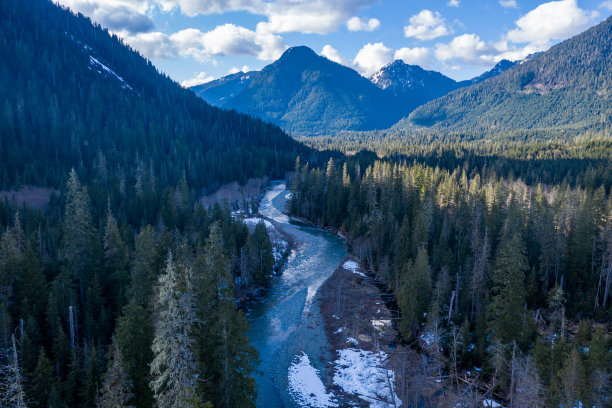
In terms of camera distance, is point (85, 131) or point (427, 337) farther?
point (85, 131)

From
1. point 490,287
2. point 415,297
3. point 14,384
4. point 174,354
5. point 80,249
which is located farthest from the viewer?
point 490,287

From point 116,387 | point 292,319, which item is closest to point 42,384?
point 116,387

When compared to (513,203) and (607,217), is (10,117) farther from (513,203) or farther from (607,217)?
(607,217)

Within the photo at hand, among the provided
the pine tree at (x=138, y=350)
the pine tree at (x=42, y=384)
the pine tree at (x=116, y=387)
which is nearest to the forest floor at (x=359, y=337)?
the pine tree at (x=138, y=350)

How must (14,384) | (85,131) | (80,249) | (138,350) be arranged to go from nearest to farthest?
1. (14,384)
2. (138,350)
3. (80,249)
4. (85,131)

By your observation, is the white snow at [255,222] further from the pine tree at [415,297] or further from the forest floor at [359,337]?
the pine tree at [415,297]

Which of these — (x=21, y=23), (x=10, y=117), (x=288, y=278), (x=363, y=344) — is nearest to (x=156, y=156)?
(x=10, y=117)

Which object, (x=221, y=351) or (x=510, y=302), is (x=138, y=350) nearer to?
(x=221, y=351)
